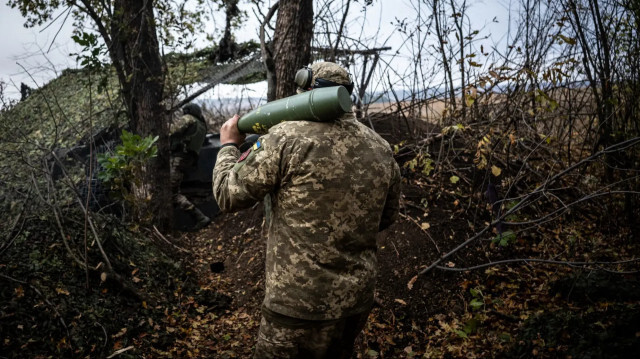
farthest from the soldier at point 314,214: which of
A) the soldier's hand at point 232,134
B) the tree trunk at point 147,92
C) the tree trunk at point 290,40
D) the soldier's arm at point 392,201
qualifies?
the tree trunk at point 147,92

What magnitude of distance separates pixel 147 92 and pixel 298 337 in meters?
5.10

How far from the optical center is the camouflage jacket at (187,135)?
757 centimetres

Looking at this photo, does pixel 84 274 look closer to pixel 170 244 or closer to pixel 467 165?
pixel 170 244

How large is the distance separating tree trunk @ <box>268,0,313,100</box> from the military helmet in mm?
2076

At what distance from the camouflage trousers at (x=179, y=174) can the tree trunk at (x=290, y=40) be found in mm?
3660

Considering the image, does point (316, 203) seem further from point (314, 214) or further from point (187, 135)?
point (187, 135)

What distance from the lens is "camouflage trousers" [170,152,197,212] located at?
23.8ft

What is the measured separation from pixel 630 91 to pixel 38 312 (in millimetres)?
5939

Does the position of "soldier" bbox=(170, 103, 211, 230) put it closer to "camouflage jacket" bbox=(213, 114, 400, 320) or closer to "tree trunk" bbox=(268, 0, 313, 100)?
"tree trunk" bbox=(268, 0, 313, 100)

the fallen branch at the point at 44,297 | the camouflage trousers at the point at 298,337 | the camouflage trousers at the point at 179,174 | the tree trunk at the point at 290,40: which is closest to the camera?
the camouflage trousers at the point at 298,337

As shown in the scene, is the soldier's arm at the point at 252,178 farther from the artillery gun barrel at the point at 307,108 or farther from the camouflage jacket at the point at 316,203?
the artillery gun barrel at the point at 307,108

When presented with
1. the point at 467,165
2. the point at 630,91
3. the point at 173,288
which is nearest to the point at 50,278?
the point at 173,288

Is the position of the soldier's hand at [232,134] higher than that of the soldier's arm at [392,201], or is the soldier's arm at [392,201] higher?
the soldier's hand at [232,134]

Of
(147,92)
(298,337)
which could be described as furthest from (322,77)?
(147,92)
